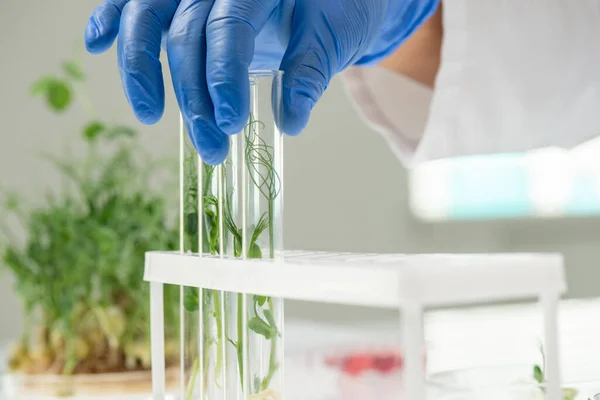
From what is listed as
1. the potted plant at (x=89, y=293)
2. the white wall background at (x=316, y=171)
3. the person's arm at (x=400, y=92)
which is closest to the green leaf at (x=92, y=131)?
the potted plant at (x=89, y=293)

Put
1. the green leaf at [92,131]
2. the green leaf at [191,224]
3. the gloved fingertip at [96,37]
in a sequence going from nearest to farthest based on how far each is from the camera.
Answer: the green leaf at [191,224], the gloved fingertip at [96,37], the green leaf at [92,131]

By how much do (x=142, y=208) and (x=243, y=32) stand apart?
445 mm

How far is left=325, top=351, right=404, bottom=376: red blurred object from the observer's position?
752 mm

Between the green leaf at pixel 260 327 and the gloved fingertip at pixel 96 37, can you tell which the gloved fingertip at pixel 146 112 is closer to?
the gloved fingertip at pixel 96 37

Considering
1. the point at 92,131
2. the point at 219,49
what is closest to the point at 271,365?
the point at 219,49

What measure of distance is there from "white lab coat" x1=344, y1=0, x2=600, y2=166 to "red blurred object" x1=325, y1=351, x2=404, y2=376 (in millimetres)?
483

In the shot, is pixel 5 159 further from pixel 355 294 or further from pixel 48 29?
pixel 355 294

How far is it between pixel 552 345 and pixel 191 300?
0.95 feet

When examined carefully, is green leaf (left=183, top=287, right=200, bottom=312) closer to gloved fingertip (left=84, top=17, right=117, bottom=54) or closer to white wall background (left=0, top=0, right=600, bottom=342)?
gloved fingertip (left=84, top=17, right=117, bottom=54)

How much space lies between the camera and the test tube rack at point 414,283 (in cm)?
36

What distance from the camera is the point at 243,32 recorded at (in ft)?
1.95

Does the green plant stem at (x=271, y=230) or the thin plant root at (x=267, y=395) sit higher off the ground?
the green plant stem at (x=271, y=230)

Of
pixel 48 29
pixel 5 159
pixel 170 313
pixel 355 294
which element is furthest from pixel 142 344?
pixel 48 29

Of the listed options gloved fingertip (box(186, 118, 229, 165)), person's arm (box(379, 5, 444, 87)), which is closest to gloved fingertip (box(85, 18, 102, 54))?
gloved fingertip (box(186, 118, 229, 165))
